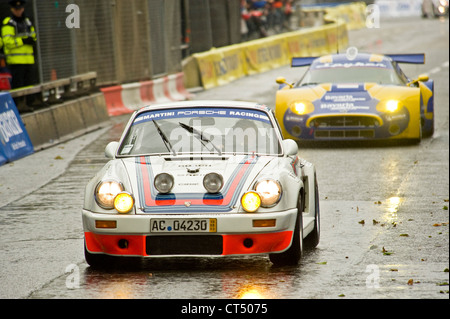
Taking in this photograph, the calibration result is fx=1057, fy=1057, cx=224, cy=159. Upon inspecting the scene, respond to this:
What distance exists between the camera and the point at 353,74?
1642 centimetres

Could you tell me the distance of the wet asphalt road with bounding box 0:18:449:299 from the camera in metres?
7.04

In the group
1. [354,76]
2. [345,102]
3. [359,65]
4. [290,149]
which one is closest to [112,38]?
[359,65]

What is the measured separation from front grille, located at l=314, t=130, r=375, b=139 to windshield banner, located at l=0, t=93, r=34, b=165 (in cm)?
425

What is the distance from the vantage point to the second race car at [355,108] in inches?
607

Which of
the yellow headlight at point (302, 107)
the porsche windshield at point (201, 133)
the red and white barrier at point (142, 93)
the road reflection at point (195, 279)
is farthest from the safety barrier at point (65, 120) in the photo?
the road reflection at point (195, 279)

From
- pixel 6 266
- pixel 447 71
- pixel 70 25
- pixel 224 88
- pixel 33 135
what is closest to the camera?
pixel 6 266

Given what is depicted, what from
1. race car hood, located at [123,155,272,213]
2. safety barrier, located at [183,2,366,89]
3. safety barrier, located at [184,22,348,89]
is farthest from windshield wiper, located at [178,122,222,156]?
safety barrier, located at [183,2,366,89]

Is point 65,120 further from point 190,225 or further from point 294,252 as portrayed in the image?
point 190,225

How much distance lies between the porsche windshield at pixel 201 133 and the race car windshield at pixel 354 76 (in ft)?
25.8

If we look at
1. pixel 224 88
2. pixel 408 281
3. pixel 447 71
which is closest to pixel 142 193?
pixel 408 281

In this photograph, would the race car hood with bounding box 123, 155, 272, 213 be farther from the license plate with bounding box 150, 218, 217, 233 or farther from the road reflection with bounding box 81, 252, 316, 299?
the road reflection with bounding box 81, 252, 316, 299
